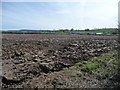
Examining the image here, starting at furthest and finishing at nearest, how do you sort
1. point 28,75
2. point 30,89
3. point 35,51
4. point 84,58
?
point 35,51 < point 84,58 < point 28,75 < point 30,89

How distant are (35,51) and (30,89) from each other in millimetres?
8195

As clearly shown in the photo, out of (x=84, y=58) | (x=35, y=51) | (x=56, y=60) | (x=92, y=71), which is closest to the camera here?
(x=92, y=71)

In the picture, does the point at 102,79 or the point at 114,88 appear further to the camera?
the point at 102,79

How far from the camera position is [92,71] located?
701 inches

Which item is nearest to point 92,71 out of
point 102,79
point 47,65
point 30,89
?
point 102,79

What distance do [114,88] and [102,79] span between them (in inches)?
46.8

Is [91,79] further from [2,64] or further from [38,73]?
[2,64]

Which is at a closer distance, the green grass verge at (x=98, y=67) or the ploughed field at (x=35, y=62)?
the ploughed field at (x=35, y=62)

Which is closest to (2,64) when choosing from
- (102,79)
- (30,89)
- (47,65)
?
(47,65)

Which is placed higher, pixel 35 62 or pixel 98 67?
pixel 35 62

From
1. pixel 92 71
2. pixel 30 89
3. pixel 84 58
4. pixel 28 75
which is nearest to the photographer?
pixel 30 89

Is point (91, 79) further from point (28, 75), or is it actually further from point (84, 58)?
point (84, 58)

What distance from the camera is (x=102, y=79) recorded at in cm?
1673

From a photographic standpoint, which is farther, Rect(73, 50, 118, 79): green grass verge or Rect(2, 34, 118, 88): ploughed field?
Rect(73, 50, 118, 79): green grass verge
